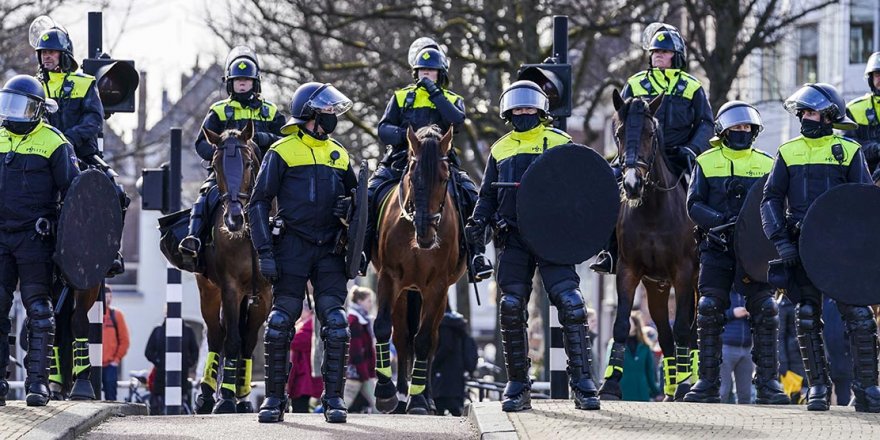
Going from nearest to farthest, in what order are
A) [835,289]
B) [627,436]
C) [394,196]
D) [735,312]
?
[627,436]
[835,289]
[394,196]
[735,312]

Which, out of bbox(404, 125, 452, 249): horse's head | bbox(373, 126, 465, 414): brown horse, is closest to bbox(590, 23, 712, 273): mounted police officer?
bbox(373, 126, 465, 414): brown horse

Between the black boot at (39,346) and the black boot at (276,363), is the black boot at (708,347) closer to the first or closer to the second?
the black boot at (276,363)

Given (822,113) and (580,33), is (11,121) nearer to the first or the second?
(822,113)

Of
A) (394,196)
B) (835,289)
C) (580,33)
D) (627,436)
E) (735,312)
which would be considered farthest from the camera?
(580,33)

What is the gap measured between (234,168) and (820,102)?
4374mm

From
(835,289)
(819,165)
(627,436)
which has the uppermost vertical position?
(819,165)

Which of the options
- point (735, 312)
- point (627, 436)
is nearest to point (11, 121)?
point (627, 436)

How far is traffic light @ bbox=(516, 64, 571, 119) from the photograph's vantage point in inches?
654

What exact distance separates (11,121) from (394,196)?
3323mm

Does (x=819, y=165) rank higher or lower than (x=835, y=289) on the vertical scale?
higher

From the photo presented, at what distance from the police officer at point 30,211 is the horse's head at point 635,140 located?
3.99 m

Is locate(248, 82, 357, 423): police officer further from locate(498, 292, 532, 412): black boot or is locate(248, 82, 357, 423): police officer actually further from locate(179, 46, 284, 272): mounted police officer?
locate(179, 46, 284, 272): mounted police officer

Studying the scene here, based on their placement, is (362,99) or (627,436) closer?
(627,436)

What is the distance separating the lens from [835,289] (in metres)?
13.6
